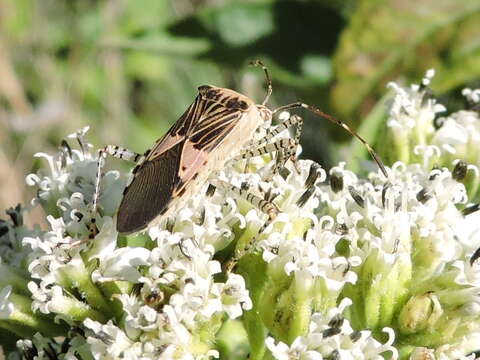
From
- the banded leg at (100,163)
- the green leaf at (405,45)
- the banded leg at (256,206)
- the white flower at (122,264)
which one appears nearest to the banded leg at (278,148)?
the banded leg at (256,206)

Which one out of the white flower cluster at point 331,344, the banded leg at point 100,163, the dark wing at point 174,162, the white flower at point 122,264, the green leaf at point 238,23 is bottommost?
the white flower cluster at point 331,344

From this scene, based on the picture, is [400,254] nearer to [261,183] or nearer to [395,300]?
[395,300]

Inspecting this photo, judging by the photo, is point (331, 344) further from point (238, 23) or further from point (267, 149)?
point (238, 23)

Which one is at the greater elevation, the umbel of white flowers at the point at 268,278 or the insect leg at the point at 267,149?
the insect leg at the point at 267,149

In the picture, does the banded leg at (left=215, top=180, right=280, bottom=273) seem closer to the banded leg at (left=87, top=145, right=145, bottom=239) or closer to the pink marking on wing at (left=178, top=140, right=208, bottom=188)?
the pink marking on wing at (left=178, top=140, right=208, bottom=188)

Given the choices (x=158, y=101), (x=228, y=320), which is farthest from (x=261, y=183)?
(x=158, y=101)

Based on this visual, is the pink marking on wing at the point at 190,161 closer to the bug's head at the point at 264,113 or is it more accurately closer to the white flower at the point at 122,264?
the white flower at the point at 122,264
